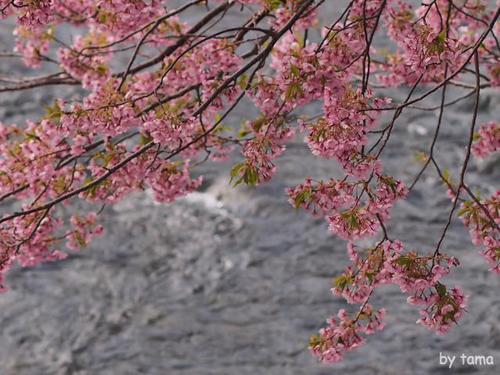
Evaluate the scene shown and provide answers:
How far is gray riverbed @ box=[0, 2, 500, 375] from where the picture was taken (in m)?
8.98

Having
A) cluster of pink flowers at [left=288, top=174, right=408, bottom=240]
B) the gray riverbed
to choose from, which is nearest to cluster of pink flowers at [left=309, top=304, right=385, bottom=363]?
cluster of pink flowers at [left=288, top=174, right=408, bottom=240]

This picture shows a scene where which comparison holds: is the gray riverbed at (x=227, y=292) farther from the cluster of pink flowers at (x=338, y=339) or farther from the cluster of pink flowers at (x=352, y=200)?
the cluster of pink flowers at (x=352, y=200)

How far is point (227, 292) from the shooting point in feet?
33.2

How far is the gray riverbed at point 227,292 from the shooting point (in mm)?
8977

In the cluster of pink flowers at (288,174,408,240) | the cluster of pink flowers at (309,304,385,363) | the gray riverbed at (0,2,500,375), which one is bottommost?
the cluster of pink flowers at (309,304,385,363)

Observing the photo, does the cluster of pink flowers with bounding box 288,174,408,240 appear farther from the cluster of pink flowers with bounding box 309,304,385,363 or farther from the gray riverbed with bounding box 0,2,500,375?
the gray riverbed with bounding box 0,2,500,375

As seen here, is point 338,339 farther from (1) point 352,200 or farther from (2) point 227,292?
(2) point 227,292

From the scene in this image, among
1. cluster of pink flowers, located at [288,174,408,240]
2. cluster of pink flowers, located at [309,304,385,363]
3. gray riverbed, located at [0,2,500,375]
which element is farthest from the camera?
gray riverbed, located at [0,2,500,375]

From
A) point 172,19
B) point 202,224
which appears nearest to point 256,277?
point 202,224

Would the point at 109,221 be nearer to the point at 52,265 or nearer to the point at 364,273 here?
the point at 52,265

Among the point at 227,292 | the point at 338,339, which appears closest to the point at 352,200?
the point at 338,339

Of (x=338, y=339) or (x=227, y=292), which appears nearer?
(x=338, y=339)

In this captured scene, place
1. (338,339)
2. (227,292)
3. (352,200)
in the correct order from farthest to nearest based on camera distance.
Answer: (227,292)
(338,339)
(352,200)

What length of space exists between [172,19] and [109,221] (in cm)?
586
